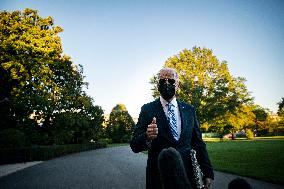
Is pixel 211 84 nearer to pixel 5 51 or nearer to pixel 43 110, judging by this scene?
pixel 43 110

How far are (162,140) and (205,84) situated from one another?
42.3m

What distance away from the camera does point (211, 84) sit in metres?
43.6

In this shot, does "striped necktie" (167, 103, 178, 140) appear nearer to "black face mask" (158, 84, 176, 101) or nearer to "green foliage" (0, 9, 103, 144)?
"black face mask" (158, 84, 176, 101)

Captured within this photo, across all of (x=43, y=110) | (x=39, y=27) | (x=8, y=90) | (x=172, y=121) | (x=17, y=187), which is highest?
(x=39, y=27)

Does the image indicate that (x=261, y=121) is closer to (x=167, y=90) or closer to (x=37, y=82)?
(x=37, y=82)

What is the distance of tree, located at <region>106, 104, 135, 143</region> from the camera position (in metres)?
74.9

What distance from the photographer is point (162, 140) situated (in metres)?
2.71

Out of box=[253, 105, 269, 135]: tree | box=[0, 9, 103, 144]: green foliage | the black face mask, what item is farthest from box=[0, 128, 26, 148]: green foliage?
box=[253, 105, 269, 135]: tree

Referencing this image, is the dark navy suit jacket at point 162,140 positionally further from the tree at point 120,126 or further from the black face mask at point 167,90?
the tree at point 120,126

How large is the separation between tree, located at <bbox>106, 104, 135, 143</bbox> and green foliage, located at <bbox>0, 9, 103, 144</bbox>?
3912 centimetres

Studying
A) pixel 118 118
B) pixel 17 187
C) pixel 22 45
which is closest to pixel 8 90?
pixel 22 45

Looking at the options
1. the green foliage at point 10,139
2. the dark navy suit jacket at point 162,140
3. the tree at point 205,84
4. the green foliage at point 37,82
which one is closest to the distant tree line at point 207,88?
the tree at point 205,84

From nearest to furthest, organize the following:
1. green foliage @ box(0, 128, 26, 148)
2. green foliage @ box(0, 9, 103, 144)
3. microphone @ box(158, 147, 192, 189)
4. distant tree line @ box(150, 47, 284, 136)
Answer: microphone @ box(158, 147, 192, 189) < green foliage @ box(0, 128, 26, 148) < green foliage @ box(0, 9, 103, 144) < distant tree line @ box(150, 47, 284, 136)

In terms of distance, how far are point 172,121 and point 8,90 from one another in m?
31.7
